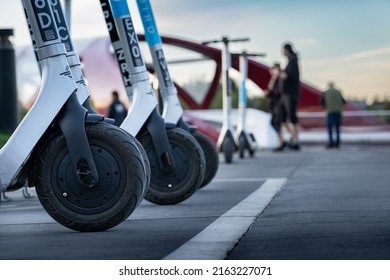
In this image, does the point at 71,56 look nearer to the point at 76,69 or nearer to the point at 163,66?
the point at 76,69

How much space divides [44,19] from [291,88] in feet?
49.8

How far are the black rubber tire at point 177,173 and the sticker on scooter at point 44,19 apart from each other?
78.6 inches

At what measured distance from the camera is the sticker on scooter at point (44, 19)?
6.38m

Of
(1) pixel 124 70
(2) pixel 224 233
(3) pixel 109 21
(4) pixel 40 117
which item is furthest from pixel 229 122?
(2) pixel 224 233

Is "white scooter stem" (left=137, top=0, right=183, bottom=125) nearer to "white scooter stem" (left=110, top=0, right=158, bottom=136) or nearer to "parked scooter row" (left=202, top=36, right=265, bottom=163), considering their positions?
"white scooter stem" (left=110, top=0, right=158, bottom=136)

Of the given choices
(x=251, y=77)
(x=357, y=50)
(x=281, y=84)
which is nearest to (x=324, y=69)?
(x=357, y=50)

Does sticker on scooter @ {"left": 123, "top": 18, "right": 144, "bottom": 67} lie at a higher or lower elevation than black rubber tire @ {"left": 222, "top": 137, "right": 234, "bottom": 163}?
higher

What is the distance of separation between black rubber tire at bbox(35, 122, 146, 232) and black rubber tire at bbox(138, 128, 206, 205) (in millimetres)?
2025

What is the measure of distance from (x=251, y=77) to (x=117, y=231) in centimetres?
2059

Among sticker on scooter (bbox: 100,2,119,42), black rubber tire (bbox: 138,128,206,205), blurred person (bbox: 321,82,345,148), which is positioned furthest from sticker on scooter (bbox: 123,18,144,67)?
blurred person (bbox: 321,82,345,148)

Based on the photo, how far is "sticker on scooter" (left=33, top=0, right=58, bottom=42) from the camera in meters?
6.38

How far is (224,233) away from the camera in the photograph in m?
6.04

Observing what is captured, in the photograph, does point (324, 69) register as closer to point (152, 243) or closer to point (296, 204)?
point (296, 204)
